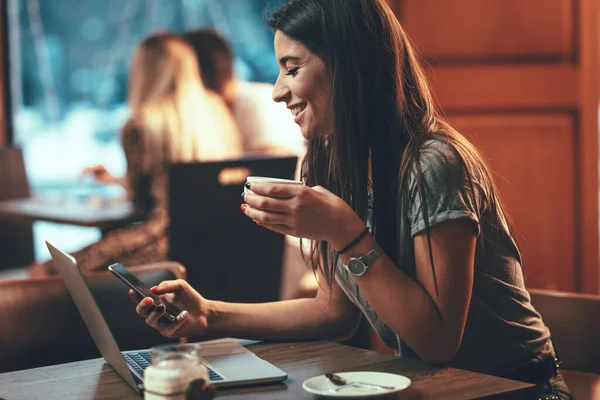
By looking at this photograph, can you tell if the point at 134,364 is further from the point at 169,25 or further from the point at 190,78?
the point at 169,25

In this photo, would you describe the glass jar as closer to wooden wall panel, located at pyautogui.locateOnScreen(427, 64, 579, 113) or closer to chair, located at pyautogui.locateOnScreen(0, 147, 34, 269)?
wooden wall panel, located at pyautogui.locateOnScreen(427, 64, 579, 113)

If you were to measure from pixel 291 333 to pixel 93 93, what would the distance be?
3.97m

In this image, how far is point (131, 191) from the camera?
11.1 feet

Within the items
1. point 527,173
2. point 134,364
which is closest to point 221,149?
point 527,173

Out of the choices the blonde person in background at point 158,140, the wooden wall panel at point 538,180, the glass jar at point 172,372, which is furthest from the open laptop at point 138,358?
the wooden wall panel at point 538,180

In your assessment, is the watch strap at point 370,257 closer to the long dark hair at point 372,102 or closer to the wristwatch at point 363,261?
the wristwatch at point 363,261

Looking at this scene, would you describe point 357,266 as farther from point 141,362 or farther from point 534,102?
point 534,102

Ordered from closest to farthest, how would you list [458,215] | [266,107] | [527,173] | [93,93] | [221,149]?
[458,215] → [221,149] → [527,173] → [266,107] → [93,93]

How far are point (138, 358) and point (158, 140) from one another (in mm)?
1941

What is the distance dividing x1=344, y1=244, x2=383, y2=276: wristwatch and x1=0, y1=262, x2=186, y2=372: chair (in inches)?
25.5

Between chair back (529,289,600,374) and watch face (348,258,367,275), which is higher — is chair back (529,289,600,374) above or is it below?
below

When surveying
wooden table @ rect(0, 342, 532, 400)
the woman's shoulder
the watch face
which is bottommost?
wooden table @ rect(0, 342, 532, 400)

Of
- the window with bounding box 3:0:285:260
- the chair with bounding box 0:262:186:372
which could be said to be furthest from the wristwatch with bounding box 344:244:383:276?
the window with bounding box 3:0:285:260

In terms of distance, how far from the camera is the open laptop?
3.96 feet
